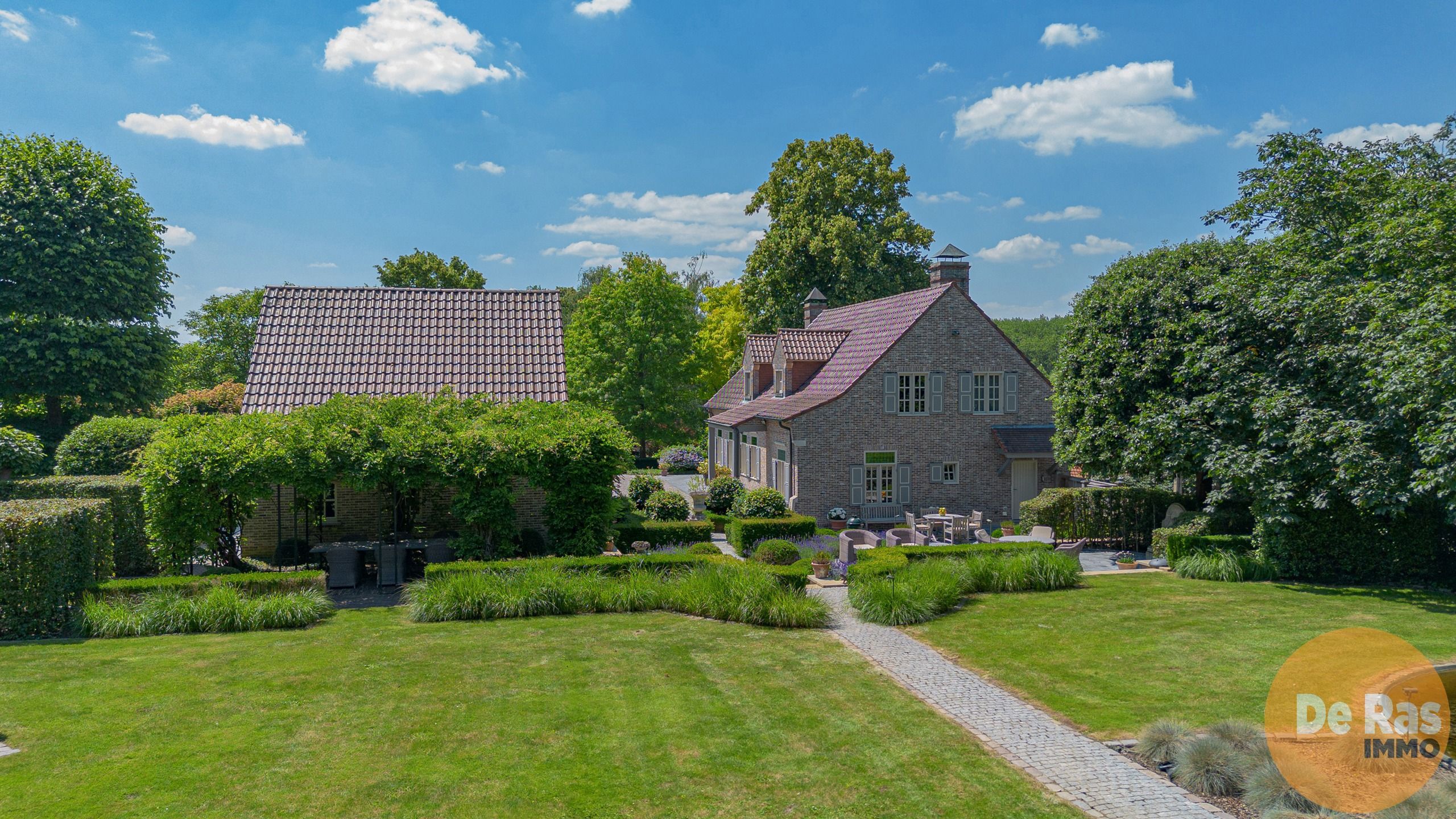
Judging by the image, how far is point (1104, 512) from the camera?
83.0ft

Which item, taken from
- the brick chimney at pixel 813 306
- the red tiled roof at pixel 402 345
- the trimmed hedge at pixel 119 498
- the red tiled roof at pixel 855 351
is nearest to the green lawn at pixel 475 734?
the trimmed hedge at pixel 119 498

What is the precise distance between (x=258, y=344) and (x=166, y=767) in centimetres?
1848

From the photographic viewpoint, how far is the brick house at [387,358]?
70.8ft

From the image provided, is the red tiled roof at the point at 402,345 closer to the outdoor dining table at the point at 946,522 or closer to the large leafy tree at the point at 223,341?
the outdoor dining table at the point at 946,522

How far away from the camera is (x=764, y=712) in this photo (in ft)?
34.8

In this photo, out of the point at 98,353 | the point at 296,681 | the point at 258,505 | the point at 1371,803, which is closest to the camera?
the point at 1371,803

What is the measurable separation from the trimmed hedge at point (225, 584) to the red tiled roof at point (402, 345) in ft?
24.3

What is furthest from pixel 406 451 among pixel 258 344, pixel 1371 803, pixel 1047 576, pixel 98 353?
pixel 98 353

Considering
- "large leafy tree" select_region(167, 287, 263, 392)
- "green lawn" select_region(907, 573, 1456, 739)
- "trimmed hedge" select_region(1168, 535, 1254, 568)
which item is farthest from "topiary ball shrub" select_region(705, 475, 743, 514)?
"large leafy tree" select_region(167, 287, 263, 392)

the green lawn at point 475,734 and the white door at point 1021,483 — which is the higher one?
the white door at point 1021,483

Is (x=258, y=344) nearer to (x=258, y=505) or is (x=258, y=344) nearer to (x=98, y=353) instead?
(x=258, y=505)

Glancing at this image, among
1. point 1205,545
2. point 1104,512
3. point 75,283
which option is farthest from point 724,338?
point 1205,545

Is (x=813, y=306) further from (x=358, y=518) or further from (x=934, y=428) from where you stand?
(x=358, y=518)

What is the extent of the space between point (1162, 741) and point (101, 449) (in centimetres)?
2890
